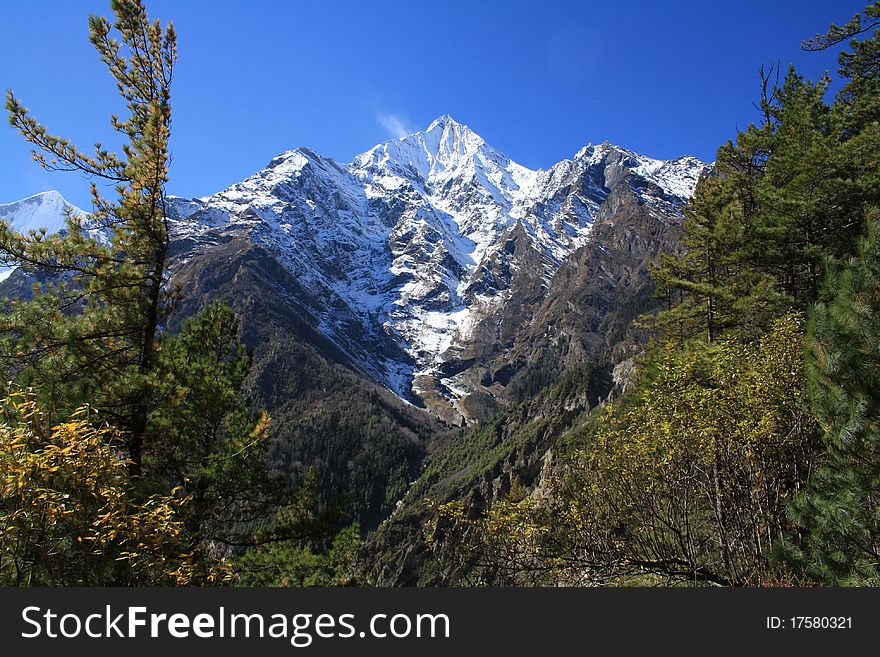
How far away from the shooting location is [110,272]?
356 inches

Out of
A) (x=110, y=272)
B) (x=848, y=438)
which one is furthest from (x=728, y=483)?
(x=110, y=272)

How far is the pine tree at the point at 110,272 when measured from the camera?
8.24m

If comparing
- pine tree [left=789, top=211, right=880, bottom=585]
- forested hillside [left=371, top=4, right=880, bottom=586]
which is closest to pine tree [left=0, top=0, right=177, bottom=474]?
forested hillside [left=371, top=4, right=880, bottom=586]

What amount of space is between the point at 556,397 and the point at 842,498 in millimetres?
159051

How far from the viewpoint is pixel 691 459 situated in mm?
8078

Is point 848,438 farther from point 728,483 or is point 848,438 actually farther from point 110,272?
point 110,272

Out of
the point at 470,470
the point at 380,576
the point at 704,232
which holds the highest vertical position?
the point at 704,232

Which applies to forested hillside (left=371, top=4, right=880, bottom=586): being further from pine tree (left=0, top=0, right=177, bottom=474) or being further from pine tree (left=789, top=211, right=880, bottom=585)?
pine tree (left=0, top=0, right=177, bottom=474)

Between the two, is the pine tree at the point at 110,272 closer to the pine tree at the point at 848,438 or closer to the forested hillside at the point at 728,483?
the forested hillside at the point at 728,483

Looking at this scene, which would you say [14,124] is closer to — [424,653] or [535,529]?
[424,653]

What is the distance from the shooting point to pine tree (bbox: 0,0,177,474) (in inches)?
324

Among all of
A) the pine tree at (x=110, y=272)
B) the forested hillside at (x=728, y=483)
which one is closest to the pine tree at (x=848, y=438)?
the forested hillside at (x=728, y=483)

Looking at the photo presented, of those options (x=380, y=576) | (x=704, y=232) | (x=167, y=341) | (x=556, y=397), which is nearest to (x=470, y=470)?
(x=556, y=397)

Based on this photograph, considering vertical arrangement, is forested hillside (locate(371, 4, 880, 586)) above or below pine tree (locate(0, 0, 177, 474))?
below
